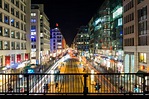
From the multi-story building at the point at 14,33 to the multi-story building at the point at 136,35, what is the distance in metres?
25.8

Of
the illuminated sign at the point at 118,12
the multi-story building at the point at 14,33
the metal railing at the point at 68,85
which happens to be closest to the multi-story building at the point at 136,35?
the illuminated sign at the point at 118,12

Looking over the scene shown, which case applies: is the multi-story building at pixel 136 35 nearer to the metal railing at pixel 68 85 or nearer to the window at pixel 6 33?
the window at pixel 6 33

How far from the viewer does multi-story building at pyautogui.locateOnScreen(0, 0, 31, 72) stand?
51706mm

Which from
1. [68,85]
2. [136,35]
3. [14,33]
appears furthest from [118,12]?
[68,85]

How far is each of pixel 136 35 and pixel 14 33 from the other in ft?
97.5

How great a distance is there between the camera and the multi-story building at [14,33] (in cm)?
5171

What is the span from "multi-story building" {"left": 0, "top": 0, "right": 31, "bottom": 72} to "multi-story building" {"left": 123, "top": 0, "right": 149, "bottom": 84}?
25786 mm

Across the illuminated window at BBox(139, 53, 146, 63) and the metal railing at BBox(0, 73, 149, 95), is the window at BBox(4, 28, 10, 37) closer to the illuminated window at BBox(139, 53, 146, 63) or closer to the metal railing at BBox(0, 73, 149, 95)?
the illuminated window at BBox(139, 53, 146, 63)

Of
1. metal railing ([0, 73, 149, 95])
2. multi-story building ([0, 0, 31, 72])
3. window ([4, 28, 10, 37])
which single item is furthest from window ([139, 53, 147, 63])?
window ([4, 28, 10, 37])

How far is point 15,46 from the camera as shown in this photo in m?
62.8

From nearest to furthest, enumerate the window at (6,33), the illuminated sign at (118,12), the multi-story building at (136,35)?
the multi-story building at (136,35) < the window at (6,33) < the illuminated sign at (118,12)

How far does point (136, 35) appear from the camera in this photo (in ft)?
162

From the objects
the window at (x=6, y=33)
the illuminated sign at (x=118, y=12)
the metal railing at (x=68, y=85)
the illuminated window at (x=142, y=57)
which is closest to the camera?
the metal railing at (x=68, y=85)

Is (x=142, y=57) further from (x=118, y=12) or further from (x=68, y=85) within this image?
(x=68, y=85)
